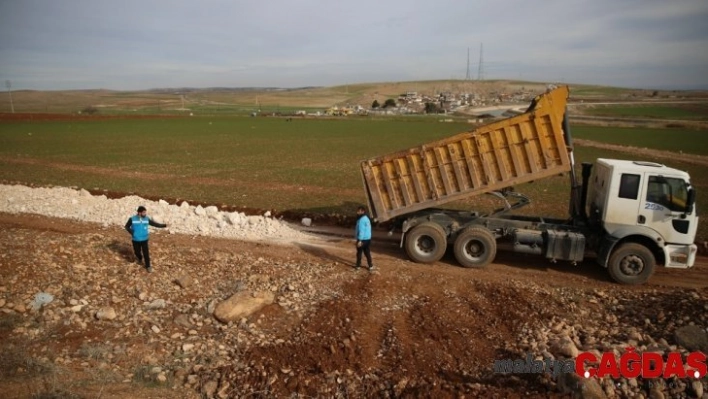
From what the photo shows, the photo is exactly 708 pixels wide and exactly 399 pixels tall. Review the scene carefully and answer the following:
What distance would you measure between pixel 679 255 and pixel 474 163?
17.1 ft

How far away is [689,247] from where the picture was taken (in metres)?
9.79

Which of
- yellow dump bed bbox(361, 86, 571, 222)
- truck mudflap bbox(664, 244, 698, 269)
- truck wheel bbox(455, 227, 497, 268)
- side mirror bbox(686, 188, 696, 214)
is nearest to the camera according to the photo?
side mirror bbox(686, 188, 696, 214)

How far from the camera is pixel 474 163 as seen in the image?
35.2 ft

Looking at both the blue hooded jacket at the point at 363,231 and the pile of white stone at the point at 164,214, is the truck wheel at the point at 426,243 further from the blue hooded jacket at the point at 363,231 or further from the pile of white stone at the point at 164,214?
the pile of white stone at the point at 164,214

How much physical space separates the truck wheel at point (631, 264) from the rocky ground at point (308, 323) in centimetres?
33

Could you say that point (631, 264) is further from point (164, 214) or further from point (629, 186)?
point (164, 214)

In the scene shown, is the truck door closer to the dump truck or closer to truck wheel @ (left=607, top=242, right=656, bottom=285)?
the dump truck

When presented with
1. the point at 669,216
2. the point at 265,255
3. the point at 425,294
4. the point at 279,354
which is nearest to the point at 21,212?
the point at 265,255

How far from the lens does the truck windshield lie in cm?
964

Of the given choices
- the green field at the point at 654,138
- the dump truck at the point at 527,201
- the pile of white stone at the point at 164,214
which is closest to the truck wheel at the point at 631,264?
the dump truck at the point at 527,201

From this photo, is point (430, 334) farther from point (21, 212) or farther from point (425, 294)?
point (21, 212)

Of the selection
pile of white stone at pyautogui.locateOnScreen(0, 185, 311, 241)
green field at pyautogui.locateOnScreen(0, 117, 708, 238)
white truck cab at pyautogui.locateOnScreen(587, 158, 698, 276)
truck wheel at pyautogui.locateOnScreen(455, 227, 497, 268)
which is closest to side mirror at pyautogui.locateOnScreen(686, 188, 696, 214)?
white truck cab at pyautogui.locateOnScreen(587, 158, 698, 276)

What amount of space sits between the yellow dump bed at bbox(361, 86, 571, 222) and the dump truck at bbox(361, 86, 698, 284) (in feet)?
0.08

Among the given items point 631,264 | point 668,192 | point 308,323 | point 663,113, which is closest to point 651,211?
point 668,192
